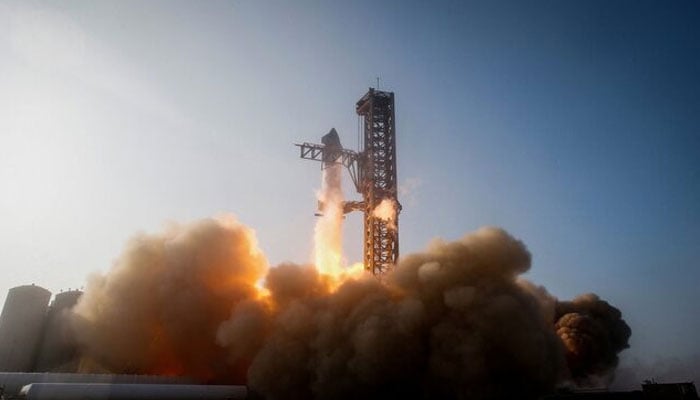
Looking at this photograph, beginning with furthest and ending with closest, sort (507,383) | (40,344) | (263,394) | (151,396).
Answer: (40,344), (263,394), (151,396), (507,383)

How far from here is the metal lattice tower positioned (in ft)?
161

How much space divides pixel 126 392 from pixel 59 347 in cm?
2669

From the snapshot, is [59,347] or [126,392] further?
[59,347]

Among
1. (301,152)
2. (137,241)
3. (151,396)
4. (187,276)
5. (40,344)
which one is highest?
(301,152)

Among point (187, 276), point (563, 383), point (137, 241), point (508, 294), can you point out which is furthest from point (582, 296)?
point (137, 241)

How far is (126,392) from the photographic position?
38.9 meters

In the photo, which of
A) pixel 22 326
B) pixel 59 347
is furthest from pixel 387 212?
pixel 22 326

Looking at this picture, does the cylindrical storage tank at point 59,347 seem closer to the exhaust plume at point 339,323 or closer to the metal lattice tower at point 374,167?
the exhaust plume at point 339,323

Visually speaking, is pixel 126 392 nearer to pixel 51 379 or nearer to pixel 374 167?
pixel 51 379

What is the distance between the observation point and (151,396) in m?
39.4

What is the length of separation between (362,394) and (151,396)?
16.4 metres

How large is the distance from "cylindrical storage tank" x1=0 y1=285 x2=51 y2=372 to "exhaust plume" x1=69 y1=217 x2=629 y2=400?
772 centimetres

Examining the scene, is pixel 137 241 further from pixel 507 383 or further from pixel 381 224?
pixel 507 383

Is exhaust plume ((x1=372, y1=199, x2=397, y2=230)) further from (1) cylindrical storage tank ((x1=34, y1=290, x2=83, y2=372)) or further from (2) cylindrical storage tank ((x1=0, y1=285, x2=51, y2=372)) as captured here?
(2) cylindrical storage tank ((x1=0, y1=285, x2=51, y2=372))
